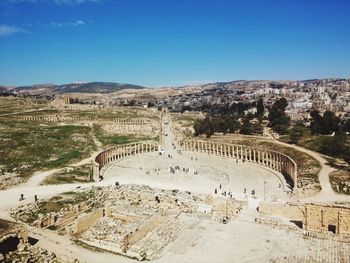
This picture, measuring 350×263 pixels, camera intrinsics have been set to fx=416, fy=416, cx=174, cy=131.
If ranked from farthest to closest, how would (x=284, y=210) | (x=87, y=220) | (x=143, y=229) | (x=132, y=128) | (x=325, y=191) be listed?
1. (x=132, y=128)
2. (x=325, y=191)
3. (x=284, y=210)
4. (x=87, y=220)
5. (x=143, y=229)

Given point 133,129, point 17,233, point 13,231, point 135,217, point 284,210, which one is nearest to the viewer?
point 13,231

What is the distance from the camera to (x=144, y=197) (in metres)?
46.4

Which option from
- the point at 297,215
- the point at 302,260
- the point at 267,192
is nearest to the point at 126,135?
the point at 267,192

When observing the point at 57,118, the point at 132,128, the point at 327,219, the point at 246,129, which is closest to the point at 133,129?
the point at 132,128

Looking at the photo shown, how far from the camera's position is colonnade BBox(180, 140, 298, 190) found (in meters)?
65.6

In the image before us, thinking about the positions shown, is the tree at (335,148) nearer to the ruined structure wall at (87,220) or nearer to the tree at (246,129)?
the tree at (246,129)

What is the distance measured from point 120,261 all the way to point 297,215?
17.6 m

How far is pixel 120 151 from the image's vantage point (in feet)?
282

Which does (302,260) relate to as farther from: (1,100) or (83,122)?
(1,100)

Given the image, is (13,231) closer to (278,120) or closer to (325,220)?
(325,220)

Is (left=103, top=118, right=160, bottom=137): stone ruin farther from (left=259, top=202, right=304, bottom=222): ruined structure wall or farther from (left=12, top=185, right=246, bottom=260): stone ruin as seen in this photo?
(left=259, top=202, right=304, bottom=222): ruined structure wall

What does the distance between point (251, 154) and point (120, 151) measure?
88.7 ft

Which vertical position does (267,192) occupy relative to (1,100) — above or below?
below

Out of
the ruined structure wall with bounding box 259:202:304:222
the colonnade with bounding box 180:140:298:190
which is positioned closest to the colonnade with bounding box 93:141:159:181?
the colonnade with bounding box 180:140:298:190
